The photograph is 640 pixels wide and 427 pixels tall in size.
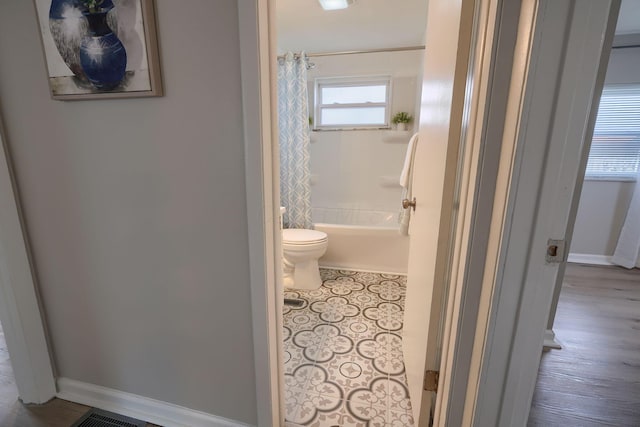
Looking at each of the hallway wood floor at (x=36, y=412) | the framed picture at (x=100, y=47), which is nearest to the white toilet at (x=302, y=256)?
the hallway wood floor at (x=36, y=412)

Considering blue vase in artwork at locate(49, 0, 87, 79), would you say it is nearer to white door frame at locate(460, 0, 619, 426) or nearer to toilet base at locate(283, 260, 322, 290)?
white door frame at locate(460, 0, 619, 426)

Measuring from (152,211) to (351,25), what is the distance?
→ 7.66ft

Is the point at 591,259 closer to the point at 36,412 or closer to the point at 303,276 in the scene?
the point at 303,276

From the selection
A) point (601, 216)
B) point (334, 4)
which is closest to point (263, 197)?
point (334, 4)

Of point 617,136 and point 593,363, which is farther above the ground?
point 617,136

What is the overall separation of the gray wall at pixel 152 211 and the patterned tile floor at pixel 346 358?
36 cm

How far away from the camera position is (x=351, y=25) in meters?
2.49

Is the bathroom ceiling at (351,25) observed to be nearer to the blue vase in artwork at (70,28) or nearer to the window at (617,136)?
the blue vase in artwork at (70,28)

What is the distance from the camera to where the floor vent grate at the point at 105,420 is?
1.23 m

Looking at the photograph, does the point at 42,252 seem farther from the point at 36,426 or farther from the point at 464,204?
the point at 464,204

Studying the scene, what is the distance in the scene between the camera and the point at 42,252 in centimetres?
121

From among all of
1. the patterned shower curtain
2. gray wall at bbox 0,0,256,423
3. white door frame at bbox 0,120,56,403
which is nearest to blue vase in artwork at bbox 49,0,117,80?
gray wall at bbox 0,0,256,423

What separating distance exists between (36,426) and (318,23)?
9.99 ft

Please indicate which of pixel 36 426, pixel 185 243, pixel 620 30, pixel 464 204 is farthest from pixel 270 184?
pixel 620 30
